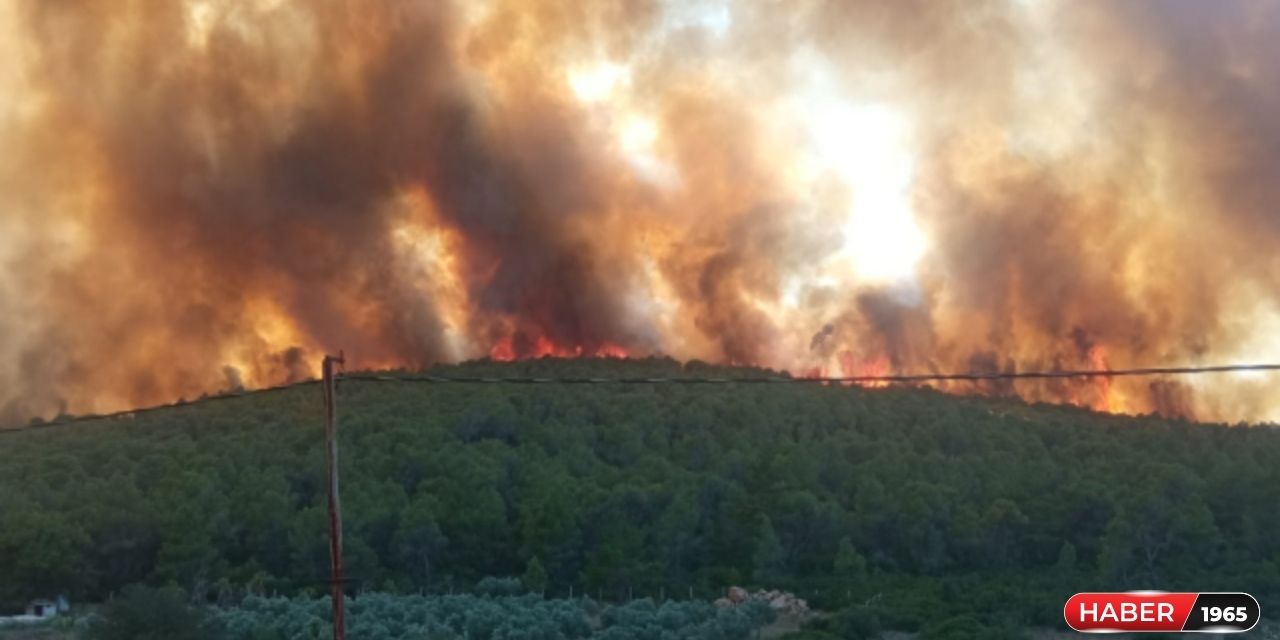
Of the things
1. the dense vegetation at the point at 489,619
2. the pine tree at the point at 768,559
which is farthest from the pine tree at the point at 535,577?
the pine tree at the point at 768,559

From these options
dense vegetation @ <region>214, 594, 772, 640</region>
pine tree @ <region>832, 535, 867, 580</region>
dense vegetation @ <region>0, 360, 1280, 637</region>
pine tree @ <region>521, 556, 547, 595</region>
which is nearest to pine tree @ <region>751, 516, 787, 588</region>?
dense vegetation @ <region>0, 360, 1280, 637</region>

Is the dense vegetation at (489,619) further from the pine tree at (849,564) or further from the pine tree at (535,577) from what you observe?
the pine tree at (849,564)

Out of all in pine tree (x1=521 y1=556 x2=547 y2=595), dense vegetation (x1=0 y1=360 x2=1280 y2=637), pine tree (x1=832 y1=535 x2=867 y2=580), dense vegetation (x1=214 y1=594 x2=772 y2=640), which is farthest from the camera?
pine tree (x1=832 y1=535 x2=867 y2=580)

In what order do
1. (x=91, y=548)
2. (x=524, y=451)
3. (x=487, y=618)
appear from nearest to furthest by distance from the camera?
1. (x=487, y=618)
2. (x=91, y=548)
3. (x=524, y=451)

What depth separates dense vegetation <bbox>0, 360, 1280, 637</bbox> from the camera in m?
62.7

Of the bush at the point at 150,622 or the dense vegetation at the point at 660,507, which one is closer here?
the bush at the point at 150,622

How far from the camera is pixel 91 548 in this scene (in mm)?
62688

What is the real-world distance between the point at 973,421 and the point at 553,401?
24.6m

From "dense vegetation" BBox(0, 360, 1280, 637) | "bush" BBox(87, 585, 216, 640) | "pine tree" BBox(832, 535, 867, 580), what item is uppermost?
"dense vegetation" BBox(0, 360, 1280, 637)

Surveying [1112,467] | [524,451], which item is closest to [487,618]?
[524,451]

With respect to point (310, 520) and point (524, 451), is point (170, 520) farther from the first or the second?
point (524, 451)

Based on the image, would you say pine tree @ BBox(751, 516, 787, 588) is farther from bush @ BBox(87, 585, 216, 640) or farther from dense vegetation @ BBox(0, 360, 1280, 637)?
bush @ BBox(87, 585, 216, 640)

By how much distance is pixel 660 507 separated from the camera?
69.9 m

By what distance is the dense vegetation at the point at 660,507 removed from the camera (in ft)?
206
